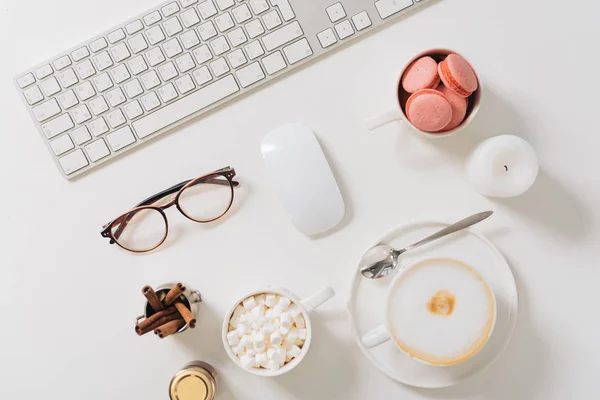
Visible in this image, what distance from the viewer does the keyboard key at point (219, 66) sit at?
739 mm

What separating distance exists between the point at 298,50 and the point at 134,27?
0.23m

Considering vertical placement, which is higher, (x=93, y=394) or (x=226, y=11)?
(x=226, y=11)

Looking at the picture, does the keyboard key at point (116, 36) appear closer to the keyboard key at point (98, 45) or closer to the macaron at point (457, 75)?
the keyboard key at point (98, 45)

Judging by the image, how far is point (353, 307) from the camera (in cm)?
76

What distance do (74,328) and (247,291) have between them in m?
0.26

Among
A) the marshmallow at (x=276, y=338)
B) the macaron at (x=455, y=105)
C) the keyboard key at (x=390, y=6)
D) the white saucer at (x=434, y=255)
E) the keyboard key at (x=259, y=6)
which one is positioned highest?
the keyboard key at (x=259, y=6)

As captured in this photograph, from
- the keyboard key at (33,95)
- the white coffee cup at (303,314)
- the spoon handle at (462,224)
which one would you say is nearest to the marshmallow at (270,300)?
the white coffee cup at (303,314)

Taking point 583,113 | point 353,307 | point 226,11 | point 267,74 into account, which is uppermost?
point 226,11

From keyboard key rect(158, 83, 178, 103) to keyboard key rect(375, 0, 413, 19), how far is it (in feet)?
0.99

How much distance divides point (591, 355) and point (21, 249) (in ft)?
2.70

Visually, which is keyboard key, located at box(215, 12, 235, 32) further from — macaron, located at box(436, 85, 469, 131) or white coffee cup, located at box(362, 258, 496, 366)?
white coffee cup, located at box(362, 258, 496, 366)

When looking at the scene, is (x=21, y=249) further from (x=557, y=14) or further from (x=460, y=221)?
(x=557, y=14)

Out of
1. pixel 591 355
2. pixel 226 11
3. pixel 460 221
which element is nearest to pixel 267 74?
pixel 226 11

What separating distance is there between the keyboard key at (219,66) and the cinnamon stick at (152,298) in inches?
11.9
